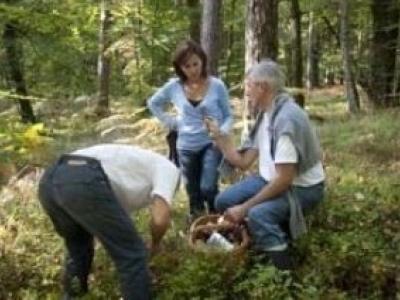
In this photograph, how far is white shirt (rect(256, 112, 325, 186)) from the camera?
17.0 ft

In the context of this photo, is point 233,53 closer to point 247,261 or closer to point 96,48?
point 96,48

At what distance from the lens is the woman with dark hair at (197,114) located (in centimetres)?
632

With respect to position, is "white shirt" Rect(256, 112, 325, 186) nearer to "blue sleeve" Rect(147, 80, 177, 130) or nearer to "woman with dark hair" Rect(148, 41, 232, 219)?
"woman with dark hair" Rect(148, 41, 232, 219)

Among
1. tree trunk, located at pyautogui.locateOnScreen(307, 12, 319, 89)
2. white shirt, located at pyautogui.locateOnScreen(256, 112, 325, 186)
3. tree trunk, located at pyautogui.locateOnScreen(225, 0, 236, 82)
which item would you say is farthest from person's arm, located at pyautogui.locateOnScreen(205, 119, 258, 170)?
tree trunk, located at pyautogui.locateOnScreen(307, 12, 319, 89)

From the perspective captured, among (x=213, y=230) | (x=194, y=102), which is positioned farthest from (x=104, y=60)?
(x=213, y=230)

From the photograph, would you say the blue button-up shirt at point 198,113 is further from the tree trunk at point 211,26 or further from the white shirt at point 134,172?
the tree trunk at point 211,26

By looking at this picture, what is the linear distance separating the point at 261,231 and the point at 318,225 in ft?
3.62

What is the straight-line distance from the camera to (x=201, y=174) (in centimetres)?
656

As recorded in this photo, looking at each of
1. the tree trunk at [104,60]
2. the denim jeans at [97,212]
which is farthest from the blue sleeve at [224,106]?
the tree trunk at [104,60]

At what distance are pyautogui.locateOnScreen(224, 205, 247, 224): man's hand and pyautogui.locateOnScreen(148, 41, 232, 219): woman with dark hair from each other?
37.8 inches

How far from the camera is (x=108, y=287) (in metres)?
5.43

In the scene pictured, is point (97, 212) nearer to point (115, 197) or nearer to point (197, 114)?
point (115, 197)

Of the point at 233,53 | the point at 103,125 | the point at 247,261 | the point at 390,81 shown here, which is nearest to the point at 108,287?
the point at 247,261

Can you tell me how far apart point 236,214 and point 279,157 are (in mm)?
603
